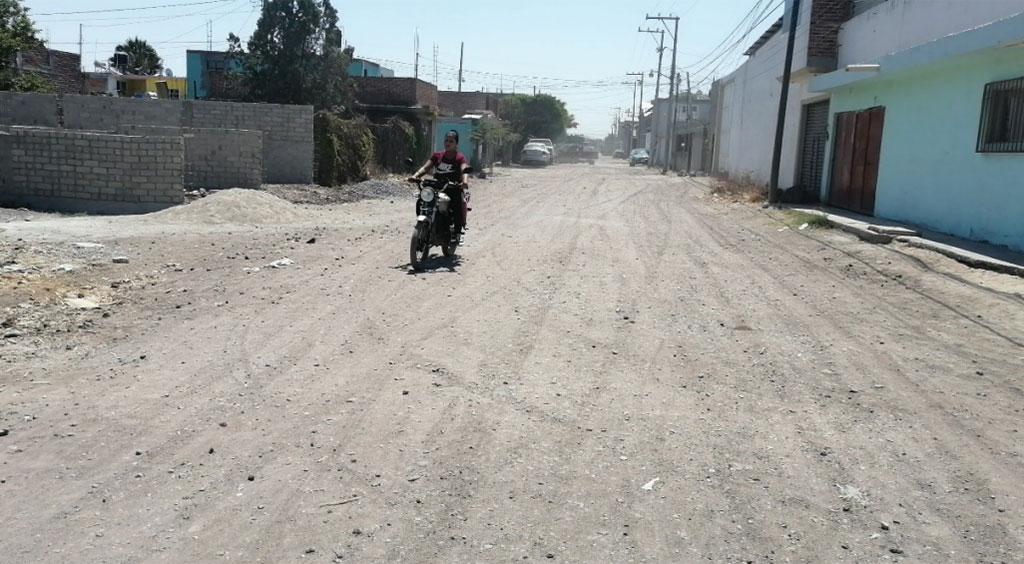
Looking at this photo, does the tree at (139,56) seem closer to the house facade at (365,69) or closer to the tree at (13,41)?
the house facade at (365,69)

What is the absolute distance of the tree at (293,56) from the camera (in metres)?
33.0

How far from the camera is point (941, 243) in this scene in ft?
42.5

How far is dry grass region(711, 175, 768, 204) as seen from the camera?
982 inches

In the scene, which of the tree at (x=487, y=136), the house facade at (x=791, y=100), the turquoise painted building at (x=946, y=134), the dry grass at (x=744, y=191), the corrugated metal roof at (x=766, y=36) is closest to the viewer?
the turquoise painted building at (x=946, y=134)

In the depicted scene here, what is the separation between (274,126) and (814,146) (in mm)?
15455

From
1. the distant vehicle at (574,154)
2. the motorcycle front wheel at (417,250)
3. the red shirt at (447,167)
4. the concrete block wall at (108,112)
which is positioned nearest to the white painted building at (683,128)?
the distant vehicle at (574,154)

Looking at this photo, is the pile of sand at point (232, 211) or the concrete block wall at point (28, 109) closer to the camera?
the pile of sand at point (232, 211)

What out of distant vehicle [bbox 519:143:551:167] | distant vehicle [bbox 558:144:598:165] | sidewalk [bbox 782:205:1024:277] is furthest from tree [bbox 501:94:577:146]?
sidewalk [bbox 782:205:1024:277]

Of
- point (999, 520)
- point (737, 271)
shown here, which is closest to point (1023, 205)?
point (737, 271)

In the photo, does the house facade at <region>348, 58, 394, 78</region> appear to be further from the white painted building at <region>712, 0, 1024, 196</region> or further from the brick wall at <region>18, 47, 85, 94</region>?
the white painted building at <region>712, 0, 1024, 196</region>

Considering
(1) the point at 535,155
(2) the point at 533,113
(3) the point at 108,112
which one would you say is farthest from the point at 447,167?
(2) the point at 533,113

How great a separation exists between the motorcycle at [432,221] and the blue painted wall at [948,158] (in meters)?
8.26

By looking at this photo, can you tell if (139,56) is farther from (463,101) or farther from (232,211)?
(232,211)

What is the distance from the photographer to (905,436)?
5.14 m
